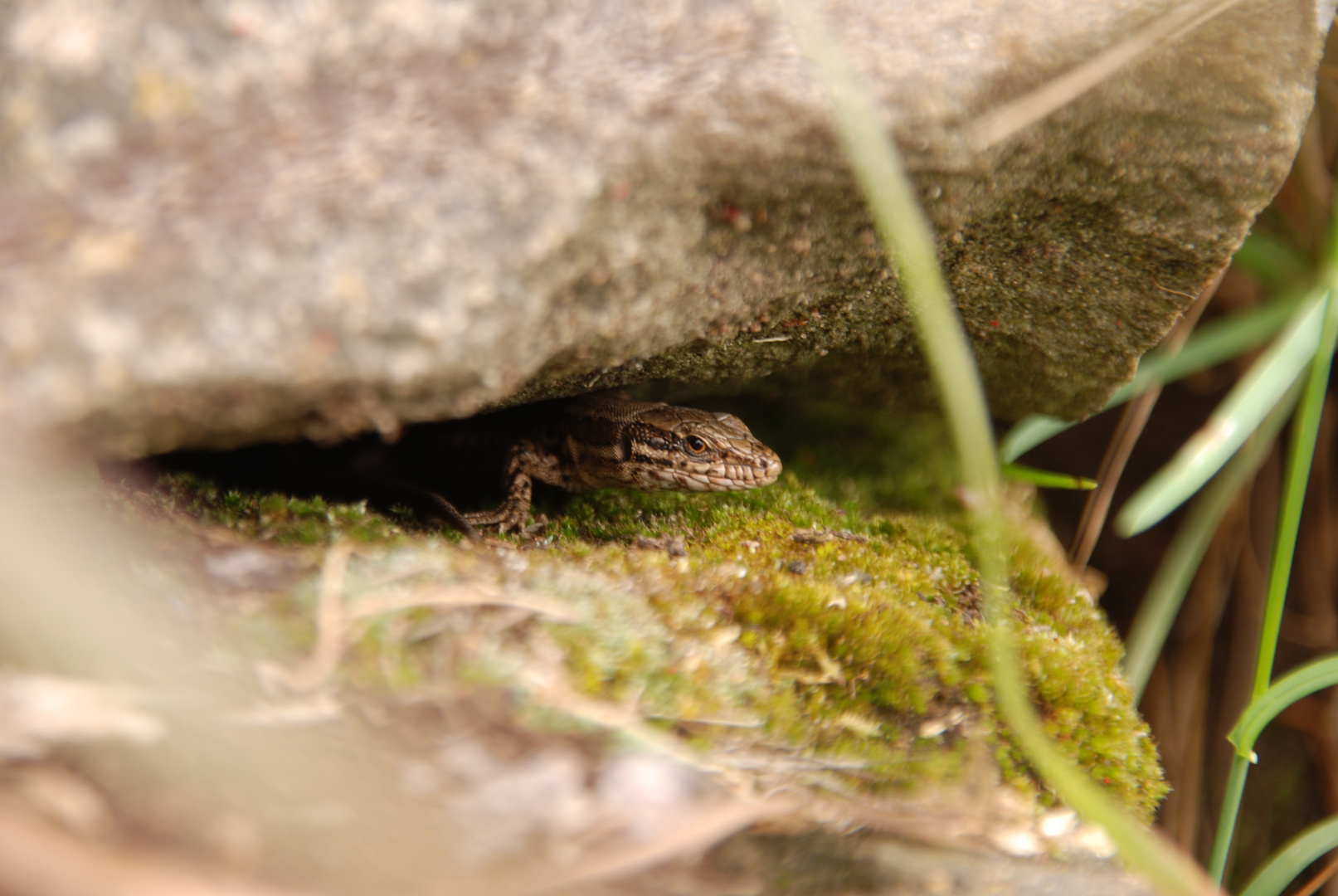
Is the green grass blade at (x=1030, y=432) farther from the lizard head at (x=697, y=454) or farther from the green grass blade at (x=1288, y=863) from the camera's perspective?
the green grass blade at (x=1288, y=863)

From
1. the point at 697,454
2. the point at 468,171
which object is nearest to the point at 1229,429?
the point at 697,454

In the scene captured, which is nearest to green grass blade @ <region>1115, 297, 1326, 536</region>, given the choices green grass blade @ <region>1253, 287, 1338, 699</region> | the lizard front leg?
green grass blade @ <region>1253, 287, 1338, 699</region>

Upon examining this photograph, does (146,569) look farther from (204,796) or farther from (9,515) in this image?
(204,796)

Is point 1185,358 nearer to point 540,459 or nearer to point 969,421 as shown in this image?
point 969,421

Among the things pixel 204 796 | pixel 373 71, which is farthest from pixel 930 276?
pixel 204 796

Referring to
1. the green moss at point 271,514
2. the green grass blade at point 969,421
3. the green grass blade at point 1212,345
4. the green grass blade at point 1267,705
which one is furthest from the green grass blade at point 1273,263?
the green moss at point 271,514

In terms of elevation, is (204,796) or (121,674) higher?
(121,674)
